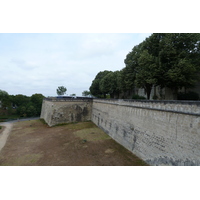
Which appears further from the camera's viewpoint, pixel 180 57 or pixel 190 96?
pixel 190 96

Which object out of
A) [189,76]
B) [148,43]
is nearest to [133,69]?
[148,43]

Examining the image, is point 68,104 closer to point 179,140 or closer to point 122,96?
point 122,96

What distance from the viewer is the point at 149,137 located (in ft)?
37.7

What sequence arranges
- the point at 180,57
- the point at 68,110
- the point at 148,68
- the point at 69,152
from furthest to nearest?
the point at 68,110 < the point at 148,68 < the point at 180,57 < the point at 69,152

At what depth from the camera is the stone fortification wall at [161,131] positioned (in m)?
8.06

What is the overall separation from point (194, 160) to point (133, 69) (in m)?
18.3

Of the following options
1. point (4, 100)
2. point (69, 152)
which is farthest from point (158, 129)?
point (4, 100)

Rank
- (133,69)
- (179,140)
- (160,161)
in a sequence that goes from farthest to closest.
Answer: (133,69) < (160,161) < (179,140)

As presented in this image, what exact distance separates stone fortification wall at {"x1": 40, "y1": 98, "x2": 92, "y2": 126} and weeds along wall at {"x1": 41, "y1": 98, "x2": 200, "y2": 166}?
10632 millimetres

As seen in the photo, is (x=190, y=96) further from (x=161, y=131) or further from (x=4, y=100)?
(x=4, y=100)

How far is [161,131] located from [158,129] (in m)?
0.34

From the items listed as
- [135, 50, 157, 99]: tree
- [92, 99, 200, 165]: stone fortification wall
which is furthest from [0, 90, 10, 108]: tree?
[135, 50, 157, 99]: tree

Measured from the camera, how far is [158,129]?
10641 millimetres

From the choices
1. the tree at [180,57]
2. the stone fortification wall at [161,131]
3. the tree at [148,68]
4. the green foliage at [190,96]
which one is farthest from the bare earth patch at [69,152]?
the green foliage at [190,96]
